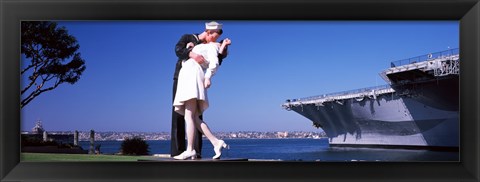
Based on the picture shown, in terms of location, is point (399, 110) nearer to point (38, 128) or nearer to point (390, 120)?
point (390, 120)

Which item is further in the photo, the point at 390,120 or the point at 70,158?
the point at 390,120

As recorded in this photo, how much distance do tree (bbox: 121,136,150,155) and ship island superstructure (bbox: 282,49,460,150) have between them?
7695 mm

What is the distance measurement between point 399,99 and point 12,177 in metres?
12.9

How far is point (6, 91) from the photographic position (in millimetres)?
5629

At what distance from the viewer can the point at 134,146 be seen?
8.04 meters

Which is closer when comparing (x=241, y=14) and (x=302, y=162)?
(x=241, y=14)

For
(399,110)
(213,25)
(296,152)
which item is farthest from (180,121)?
(399,110)

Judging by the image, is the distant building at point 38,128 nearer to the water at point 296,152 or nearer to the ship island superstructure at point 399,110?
the water at point 296,152

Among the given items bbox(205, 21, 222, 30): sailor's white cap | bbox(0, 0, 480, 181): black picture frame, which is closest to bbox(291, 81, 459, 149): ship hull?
bbox(0, 0, 480, 181): black picture frame

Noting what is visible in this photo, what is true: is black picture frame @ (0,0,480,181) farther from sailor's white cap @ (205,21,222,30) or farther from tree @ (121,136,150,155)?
tree @ (121,136,150,155)

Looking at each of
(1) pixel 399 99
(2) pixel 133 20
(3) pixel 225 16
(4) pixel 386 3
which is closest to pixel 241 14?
(3) pixel 225 16

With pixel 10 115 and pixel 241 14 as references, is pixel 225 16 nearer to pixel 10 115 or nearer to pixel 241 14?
pixel 241 14

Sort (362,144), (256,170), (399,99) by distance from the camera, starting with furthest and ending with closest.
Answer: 1. (362,144)
2. (399,99)
3. (256,170)

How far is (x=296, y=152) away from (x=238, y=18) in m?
7.37
